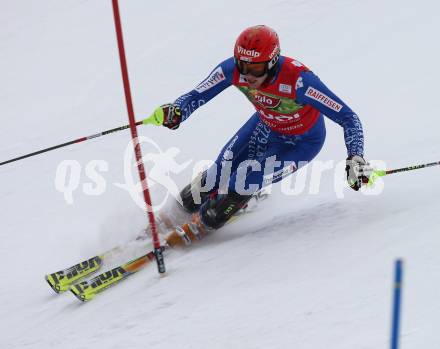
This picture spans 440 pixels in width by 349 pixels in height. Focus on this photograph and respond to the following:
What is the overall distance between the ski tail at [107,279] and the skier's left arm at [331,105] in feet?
6.11

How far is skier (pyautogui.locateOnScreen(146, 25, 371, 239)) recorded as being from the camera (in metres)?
4.38

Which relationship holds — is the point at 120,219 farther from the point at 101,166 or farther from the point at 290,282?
the point at 290,282

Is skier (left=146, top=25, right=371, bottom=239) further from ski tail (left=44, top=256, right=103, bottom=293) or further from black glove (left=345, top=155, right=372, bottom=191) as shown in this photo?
ski tail (left=44, top=256, right=103, bottom=293)

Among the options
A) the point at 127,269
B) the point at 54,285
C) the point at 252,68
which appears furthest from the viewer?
the point at 54,285

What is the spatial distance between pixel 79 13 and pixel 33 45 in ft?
4.91

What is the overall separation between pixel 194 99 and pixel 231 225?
128 centimetres

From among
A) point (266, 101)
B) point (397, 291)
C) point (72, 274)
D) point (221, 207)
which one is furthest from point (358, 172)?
point (72, 274)

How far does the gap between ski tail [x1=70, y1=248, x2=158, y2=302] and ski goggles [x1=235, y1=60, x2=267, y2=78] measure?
1.73m

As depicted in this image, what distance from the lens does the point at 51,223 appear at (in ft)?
21.7

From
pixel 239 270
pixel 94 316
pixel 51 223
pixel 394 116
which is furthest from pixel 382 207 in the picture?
pixel 51 223

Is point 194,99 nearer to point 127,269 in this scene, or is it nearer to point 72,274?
point 127,269

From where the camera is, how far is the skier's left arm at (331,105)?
14.3ft

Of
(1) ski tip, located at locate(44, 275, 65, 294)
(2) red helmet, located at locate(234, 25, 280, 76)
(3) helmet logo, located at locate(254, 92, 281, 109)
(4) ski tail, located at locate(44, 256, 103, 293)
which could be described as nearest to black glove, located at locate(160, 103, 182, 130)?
(3) helmet logo, located at locate(254, 92, 281, 109)

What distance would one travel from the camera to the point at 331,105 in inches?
174
